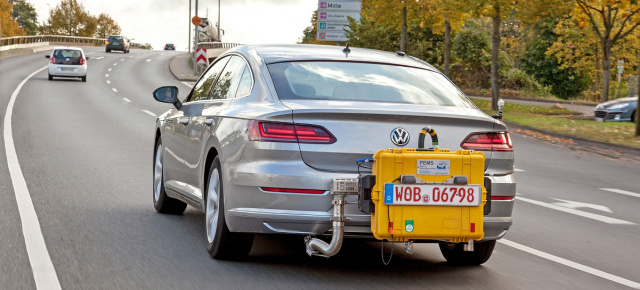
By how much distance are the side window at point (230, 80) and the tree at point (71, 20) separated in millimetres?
136710

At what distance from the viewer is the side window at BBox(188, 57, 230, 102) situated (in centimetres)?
771

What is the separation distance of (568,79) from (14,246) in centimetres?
6123

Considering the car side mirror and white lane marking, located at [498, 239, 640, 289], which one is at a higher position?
the car side mirror

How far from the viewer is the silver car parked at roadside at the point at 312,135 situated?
5.62m

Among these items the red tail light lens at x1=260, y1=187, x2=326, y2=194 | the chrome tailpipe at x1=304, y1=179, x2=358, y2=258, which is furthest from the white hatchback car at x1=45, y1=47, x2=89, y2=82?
the chrome tailpipe at x1=304, y1=179, x2=358, y2=258

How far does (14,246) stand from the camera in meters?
6.73

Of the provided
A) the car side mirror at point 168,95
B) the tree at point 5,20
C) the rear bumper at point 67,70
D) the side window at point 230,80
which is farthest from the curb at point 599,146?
the tree at point 5,20

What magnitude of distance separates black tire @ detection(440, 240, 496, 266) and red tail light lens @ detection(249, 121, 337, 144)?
1364 mm

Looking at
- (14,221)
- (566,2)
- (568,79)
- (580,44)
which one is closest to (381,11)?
(566,2)

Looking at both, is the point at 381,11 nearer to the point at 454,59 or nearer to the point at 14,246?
the point at 454,59

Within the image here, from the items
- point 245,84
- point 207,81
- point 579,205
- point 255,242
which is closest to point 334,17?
point 579,205

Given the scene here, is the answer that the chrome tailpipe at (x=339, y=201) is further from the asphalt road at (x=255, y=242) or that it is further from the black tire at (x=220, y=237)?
the black tire at (x=220, y=237)

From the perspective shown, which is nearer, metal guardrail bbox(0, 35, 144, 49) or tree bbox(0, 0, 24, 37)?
metal guardrail bbox(0, 35, 144, 49)

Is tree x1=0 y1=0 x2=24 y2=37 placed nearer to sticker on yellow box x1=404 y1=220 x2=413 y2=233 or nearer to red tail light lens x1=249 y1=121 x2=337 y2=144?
red tail light lens x1=249 y1=121 x2=337 y2=144
